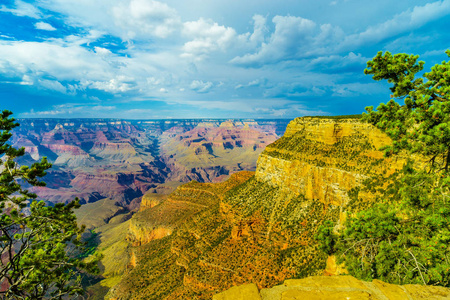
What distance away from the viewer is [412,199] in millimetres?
12047

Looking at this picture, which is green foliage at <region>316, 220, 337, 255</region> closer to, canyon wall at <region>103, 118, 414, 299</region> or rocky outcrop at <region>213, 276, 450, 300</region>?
rocky outcrop at <region>213, 276, 450, 300</region>

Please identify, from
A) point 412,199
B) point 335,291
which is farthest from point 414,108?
point 335,291

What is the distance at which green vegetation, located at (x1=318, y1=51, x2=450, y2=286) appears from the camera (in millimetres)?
10133

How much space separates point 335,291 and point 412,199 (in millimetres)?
8339

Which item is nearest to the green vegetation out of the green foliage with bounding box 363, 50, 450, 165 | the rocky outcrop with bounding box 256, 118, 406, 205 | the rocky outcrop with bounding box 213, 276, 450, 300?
the green foliage with bounding box 363, 50, 450, 165

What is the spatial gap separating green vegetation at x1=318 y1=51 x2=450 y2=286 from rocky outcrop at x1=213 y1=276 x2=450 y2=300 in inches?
92.6

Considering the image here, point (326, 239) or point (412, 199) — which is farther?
point (326, 239)

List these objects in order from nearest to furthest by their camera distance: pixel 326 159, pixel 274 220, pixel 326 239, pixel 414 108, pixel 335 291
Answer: pixel 335 291 < pixel 414 108 < pixel 326 239 < pixel 326 159 < pixel 274 220

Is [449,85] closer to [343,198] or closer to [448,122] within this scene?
[448,122]

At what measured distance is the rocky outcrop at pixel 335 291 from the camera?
24.6 ft

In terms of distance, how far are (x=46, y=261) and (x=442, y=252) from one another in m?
21.6

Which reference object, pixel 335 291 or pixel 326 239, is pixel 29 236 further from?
pixel 326 239

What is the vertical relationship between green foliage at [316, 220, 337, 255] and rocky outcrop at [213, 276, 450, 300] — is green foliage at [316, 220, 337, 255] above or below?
below

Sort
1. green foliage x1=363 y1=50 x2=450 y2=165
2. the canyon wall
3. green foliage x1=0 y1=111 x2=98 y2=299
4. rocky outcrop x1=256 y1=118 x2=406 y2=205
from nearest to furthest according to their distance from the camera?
green foliage x1=363 y1=50 x2=450 y2=165, green foliage x1=0 y1=111 x2=98 y2=299, the canyon wall, rocky outcrop x1=256 y1=118 x2=406 y2=205
